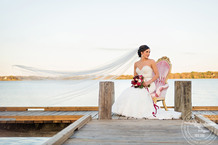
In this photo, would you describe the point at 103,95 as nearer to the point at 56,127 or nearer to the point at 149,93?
the point at 149,93

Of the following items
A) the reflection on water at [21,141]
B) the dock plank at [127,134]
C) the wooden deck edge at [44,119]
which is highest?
the dock plank at [127,134]

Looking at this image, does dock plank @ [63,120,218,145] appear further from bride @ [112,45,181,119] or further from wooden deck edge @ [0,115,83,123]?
wooden deck edge @ [0,115,83,123]

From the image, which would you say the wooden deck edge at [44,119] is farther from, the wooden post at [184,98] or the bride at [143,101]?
the wooden post at [184,98]

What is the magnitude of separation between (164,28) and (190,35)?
6.09 metres

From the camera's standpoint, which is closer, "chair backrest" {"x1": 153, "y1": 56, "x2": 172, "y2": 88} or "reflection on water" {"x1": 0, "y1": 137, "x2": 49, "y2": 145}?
"chair backrest" {"x1": 153, "y1": 56, "x2": 172, "y2": 88}

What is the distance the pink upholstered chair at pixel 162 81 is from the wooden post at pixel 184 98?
3.66 ft

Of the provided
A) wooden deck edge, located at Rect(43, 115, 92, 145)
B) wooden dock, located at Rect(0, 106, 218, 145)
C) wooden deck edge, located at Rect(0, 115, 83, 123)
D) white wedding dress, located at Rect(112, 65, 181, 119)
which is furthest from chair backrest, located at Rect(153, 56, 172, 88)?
wooden deck edge, located at Rect(43, 115, 92, 145)

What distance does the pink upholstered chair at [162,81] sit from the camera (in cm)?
636

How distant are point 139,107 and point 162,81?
152 cm

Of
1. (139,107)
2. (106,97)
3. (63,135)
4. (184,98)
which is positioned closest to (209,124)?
(184,98)

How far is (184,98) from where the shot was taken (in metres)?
5.12

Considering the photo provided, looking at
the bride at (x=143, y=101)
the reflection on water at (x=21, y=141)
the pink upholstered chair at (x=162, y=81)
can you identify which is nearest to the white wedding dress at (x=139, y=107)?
the bride at (x=143, y=101)

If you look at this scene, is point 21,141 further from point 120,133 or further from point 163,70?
point 120,133

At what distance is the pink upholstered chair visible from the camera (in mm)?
6355
